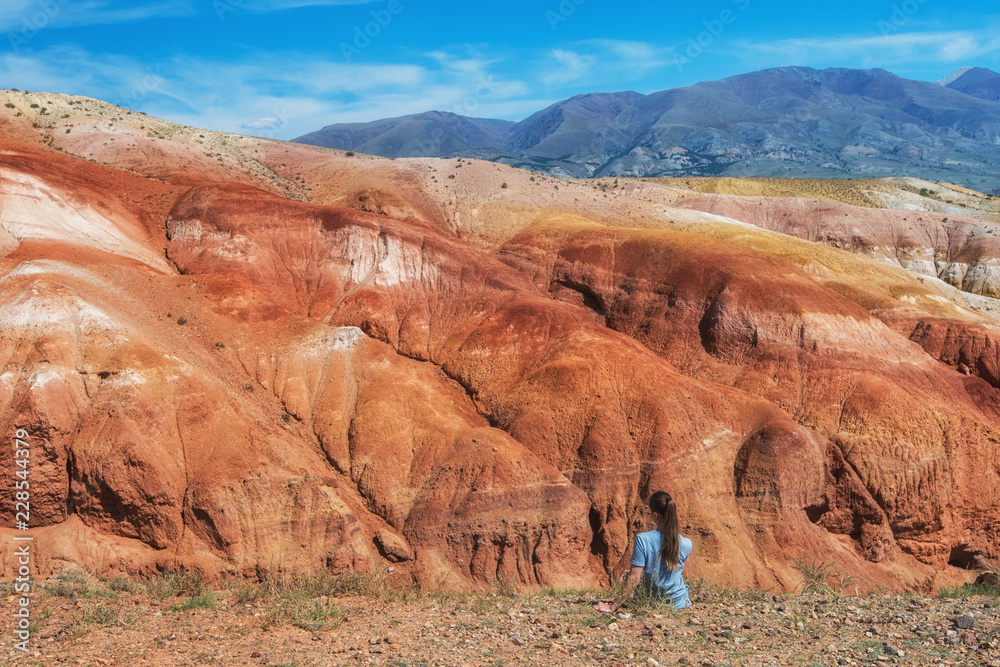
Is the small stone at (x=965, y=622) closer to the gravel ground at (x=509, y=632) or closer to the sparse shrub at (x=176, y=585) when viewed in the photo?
the gravel ground at (x=509, y=632)

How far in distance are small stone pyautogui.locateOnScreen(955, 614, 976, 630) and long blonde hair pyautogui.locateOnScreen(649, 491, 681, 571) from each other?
4301 millimetres

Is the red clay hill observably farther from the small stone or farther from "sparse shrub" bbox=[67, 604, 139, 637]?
the small stone

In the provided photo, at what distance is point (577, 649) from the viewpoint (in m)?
9.39

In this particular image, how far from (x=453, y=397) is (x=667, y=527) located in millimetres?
15594

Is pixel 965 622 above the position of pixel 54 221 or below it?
below

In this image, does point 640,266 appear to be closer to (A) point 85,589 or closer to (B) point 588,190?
(B) point 588,190

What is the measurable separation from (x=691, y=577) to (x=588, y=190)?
88.8 feet

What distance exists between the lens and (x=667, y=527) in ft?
30.6

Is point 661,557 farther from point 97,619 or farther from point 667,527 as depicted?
point 97,619

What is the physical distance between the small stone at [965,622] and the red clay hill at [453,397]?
450 inches

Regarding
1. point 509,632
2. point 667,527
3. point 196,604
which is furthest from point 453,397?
point 667,527

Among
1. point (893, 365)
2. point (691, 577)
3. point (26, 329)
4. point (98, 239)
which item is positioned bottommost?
point (691, 577)

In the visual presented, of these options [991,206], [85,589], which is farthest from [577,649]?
[991,206]

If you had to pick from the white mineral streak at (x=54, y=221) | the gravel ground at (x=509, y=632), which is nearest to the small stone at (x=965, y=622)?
the gravel ground at (x=509, y=632)
